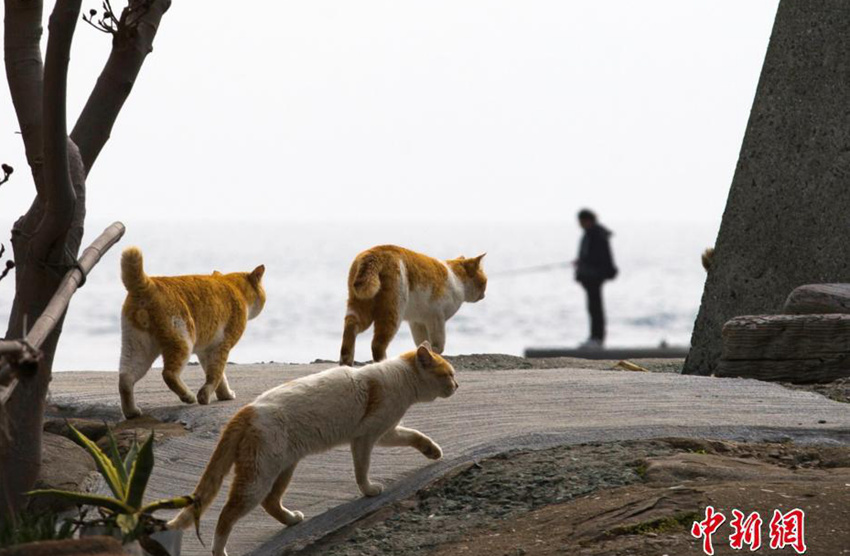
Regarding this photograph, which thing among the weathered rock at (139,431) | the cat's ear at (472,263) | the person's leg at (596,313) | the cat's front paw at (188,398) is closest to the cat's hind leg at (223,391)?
the cat's front paw at (188,398)

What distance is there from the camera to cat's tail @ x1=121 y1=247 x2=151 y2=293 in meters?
6.62

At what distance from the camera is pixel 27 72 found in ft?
18.7

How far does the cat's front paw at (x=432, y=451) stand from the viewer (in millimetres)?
5957

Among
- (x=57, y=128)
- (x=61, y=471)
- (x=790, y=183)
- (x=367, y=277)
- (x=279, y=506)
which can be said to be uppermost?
(x=790, y=183)

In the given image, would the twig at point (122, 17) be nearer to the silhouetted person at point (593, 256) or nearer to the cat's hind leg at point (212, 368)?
the cat's hind leg at point (212, 368)

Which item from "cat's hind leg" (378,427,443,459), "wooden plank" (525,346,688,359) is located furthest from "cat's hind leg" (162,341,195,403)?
"wooden plank" (525,346,688,359)

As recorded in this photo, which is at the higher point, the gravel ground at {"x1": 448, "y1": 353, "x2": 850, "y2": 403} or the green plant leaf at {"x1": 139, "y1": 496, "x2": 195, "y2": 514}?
the gravel ground at {"x1": 448, "y1": 353, "x2": 850, "y2": 403}

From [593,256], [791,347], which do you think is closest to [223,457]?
[791,347]

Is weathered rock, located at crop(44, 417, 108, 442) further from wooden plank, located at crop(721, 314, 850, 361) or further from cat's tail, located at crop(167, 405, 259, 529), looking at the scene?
wooden plank, located at crop(721, 314, 850, 361)

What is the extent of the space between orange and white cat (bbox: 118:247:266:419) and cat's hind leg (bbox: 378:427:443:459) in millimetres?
1542

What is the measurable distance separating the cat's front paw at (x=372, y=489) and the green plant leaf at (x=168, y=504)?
3.22ft

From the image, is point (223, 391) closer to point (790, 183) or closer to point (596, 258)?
point (790, 183)

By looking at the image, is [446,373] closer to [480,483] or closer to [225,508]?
[480,483]

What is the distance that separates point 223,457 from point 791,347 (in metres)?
4.46
